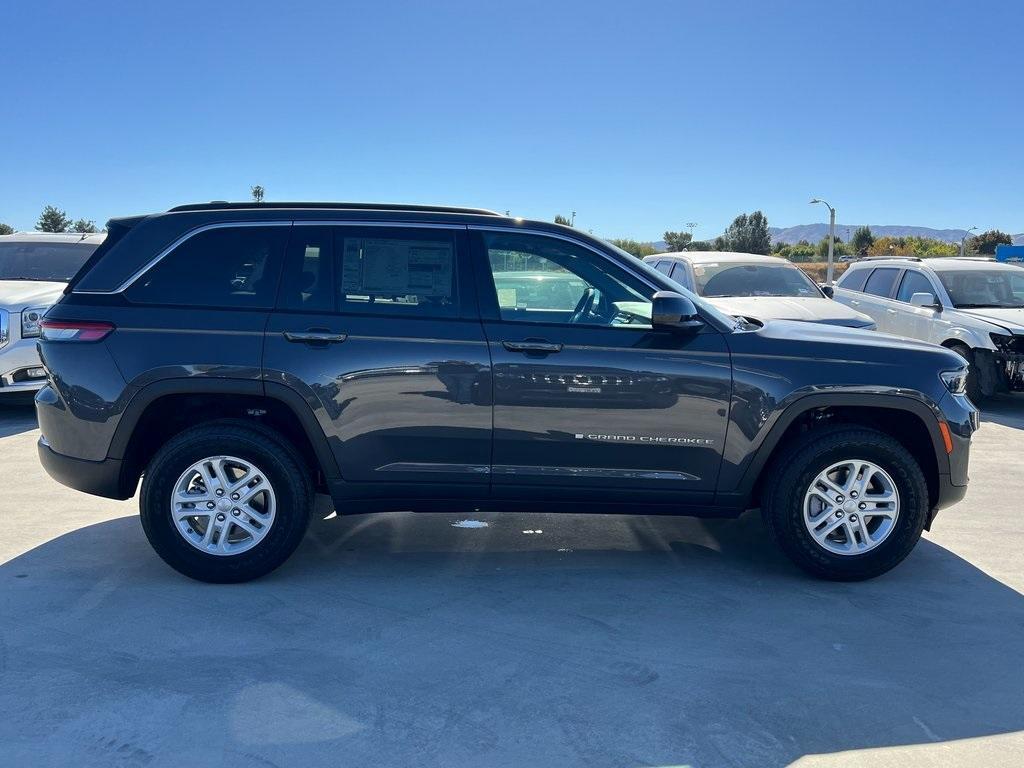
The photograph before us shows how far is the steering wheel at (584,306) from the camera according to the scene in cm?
454

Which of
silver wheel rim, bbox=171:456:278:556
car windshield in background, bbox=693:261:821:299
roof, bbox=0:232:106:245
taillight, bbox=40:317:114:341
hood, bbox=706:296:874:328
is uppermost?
roof, bbox=0:232:106:245

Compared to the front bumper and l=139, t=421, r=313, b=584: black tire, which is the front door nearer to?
l=139, t=421, r=313, b=584: black tire

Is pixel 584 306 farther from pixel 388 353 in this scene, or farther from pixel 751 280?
pixel 751 280

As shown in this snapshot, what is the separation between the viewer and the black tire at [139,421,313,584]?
4438mm

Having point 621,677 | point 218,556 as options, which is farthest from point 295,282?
point 621,677

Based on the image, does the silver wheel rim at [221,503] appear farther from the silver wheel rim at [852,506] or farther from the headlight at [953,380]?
the headlight at [953,380]

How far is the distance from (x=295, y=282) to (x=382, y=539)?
5.53ft

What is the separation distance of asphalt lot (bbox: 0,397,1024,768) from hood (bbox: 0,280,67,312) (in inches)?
171

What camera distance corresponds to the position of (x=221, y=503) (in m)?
4.49

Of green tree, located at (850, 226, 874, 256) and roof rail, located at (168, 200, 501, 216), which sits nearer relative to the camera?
roof rail, located at (168, 200, 501, 216)

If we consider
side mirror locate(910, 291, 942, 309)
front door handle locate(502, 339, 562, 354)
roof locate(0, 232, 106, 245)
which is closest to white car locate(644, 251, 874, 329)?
side mirror locate(910, 291, 942, 309)

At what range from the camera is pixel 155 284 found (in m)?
4.52

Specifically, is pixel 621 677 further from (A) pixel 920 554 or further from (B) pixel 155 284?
(B) pixel 155 284

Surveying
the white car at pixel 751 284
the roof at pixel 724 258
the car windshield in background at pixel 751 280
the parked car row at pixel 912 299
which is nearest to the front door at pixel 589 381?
the parked car row at pixel 912 299
